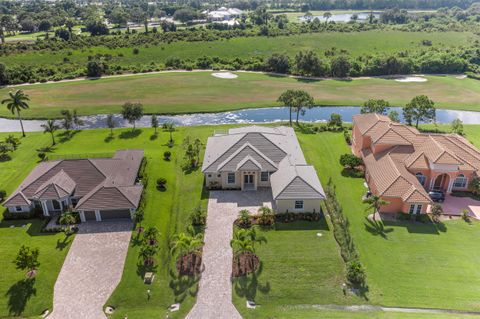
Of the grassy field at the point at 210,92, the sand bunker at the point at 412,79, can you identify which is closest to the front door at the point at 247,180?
the grassy field at the point at 210,92

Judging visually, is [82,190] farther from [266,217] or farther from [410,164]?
[410,164]

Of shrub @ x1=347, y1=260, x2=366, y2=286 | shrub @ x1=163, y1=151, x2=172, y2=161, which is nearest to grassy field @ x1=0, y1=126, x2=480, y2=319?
shrub @ x1=347, y1=260, x2=366, y2=286

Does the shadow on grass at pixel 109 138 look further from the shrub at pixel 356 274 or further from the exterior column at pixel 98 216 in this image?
the shrub at pixel 356 274

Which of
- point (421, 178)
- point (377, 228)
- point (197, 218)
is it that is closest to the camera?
point (377, 228)

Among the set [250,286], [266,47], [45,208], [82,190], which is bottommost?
[250,286]

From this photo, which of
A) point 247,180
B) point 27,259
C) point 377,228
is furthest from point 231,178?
point 27,259

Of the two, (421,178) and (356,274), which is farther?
(421,178)

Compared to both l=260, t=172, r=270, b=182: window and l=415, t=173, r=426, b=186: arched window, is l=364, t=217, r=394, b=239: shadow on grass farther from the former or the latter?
l=260, t=172, r=270, b=182: window

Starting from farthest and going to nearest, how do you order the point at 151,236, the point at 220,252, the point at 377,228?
1. the point at 377,228
2. the point at 151,236
3. the point at 220,252
